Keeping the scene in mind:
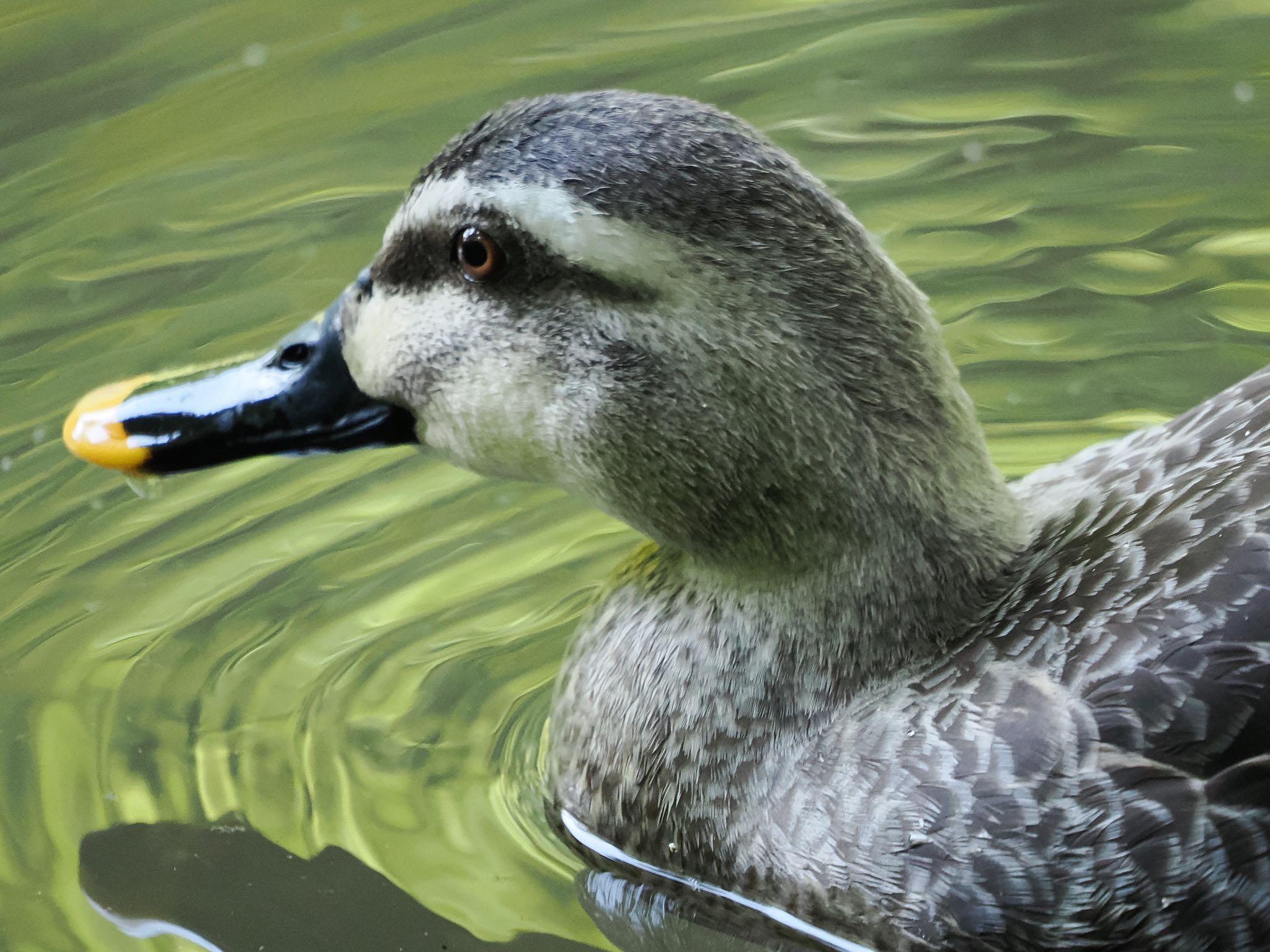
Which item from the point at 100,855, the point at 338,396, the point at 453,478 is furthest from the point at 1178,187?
the point at 100,855

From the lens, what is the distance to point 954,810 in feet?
10.9

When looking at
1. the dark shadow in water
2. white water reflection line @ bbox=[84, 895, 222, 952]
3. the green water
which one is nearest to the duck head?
the dark shadow in water

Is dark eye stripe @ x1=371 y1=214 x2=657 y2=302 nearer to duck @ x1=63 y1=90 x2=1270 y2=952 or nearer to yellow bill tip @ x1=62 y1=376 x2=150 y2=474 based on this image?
duck @ x1=63 y1=90 x2=1270 y2=952

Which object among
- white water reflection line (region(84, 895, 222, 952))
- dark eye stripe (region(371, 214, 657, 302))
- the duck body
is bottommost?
white water reflection line (region(84, 895, 222, 952))

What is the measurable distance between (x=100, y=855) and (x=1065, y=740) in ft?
6.84

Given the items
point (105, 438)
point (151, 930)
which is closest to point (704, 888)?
point (151, 930)

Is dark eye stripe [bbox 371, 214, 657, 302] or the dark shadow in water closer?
dark eye stripe [bbox 371, 214, 657, 302]

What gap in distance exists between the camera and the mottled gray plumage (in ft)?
10.6

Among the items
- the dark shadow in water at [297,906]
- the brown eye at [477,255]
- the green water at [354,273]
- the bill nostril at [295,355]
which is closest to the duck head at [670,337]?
the brown eye at [477,255]

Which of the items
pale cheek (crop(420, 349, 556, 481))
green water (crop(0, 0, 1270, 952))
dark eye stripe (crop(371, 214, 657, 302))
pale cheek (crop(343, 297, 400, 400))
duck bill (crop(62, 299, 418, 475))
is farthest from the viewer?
green water (crop(0, 0, 1270, 952))

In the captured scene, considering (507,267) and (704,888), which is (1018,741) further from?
(507,267)

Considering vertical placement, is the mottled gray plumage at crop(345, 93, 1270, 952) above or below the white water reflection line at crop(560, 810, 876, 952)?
above

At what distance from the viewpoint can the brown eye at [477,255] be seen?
3.42 m

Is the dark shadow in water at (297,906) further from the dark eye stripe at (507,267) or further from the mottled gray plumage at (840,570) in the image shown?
the dark eye stripe at (507,267)
